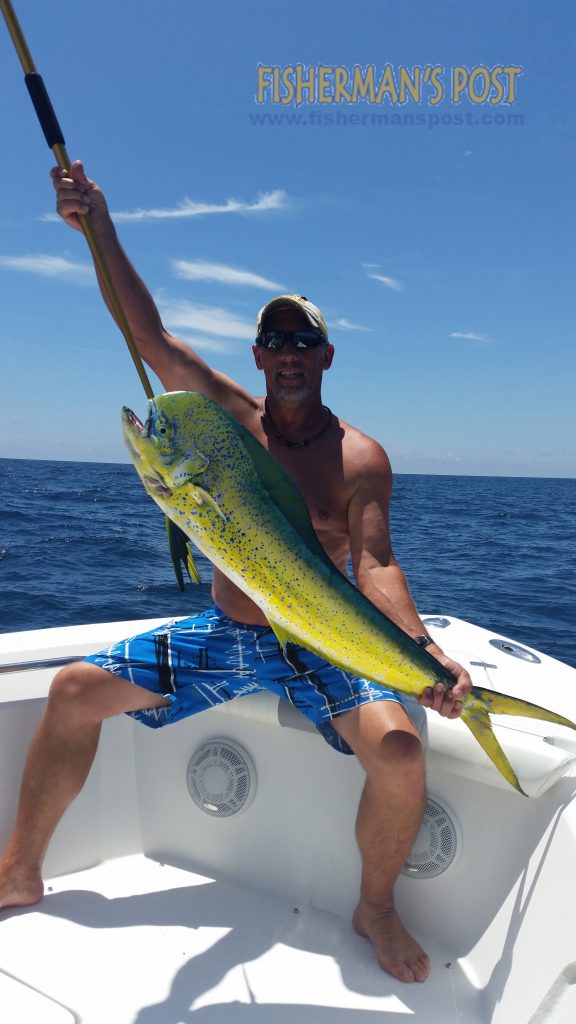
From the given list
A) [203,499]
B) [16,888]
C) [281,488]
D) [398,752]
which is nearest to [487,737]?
[398,752]


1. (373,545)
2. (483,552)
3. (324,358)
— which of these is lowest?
(483,552)

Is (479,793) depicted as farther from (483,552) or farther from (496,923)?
(483,552)

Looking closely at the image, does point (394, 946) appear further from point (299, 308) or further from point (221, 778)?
point (299, 308)

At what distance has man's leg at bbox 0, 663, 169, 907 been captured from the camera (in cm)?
233

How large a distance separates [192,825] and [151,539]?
15.2 m

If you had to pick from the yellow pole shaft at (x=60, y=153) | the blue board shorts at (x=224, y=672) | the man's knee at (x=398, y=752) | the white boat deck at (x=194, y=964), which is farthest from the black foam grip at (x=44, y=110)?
the white boat deck at (x=194, y=964)

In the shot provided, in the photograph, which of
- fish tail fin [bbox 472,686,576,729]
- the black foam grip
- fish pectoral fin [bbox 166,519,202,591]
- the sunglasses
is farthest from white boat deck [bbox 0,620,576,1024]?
the black foam grip

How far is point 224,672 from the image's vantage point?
241cm

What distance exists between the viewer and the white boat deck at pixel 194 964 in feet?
6.71

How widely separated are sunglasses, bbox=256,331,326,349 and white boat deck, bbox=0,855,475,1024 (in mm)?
2174

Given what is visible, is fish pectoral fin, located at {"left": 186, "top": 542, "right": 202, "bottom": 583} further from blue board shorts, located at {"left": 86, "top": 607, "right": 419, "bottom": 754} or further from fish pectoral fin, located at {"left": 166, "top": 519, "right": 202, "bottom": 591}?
blue board shorts, located at {"left": 86, "top": 607, "right": 419, "bottom": 754}

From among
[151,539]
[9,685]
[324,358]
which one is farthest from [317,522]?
[151,539]

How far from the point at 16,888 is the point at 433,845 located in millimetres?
1525

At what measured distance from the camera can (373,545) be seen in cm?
245
